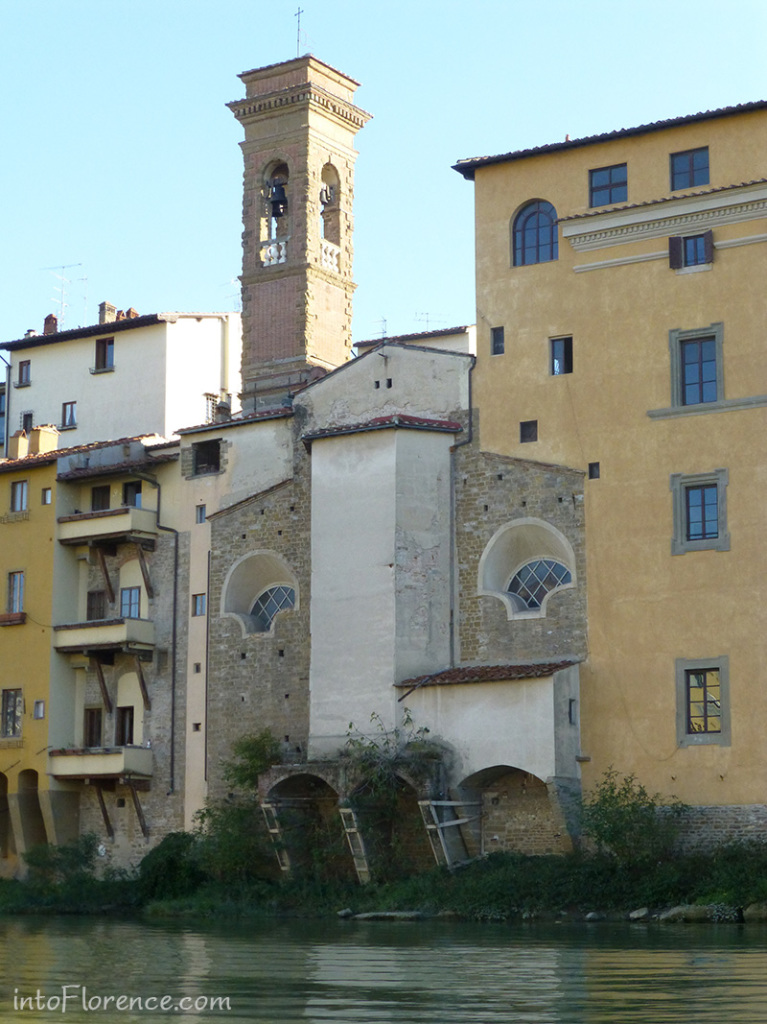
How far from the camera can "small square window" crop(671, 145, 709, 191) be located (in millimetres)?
40781

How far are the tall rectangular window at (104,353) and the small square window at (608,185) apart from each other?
19.0 metres

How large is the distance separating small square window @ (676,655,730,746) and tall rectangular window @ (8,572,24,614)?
19.8 m

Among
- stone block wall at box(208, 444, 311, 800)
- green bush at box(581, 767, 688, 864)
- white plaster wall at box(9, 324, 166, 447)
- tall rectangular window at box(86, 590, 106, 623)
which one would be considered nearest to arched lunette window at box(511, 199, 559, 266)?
stone block wall at box(208, 444, 311, 800)

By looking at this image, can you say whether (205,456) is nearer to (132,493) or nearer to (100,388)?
(132,493)

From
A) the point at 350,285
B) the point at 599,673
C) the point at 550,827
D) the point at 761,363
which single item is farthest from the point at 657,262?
the point at 350,285

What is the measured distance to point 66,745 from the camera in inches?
1932

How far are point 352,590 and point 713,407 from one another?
941 cm

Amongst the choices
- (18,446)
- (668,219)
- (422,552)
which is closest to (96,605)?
(18,446)

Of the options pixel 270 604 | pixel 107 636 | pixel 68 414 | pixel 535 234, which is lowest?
pixel 107 636

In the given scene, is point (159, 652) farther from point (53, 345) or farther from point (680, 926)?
point (680, 926)

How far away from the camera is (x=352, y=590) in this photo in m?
42.8

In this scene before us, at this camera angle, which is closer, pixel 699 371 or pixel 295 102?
Result: pixel 699 371

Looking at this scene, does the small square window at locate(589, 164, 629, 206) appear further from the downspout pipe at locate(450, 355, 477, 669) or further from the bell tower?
the bell tower
